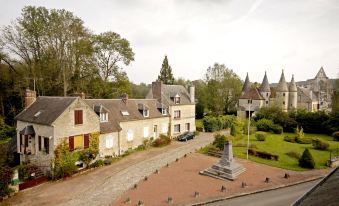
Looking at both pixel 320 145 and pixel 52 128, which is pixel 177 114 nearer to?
pixel 320 145

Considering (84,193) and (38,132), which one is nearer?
(84,193)

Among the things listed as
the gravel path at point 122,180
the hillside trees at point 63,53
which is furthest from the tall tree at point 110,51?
the gravel path at point 122,180

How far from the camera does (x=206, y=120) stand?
45.8 m

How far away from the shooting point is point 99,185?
2031cm

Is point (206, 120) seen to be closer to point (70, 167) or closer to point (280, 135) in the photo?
point (280, 135)

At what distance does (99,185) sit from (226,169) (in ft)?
35.6

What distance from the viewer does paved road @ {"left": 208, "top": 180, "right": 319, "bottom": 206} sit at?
55.3ft

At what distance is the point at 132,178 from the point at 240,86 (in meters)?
46.5

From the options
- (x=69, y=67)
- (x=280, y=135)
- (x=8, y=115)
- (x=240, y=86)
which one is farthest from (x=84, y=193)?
(x=240, y=86)

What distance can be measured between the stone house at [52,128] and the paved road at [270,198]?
14161 mm

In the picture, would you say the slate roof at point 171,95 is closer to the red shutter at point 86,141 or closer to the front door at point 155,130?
the front door at point 155,130

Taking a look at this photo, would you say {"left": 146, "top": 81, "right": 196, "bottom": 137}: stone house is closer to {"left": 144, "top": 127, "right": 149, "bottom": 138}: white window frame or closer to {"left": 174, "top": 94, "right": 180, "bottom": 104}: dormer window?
{"left": 174, "top": 94, "right": 180, "bottom": 104}: dormer window

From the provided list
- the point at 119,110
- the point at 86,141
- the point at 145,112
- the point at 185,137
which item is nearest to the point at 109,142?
the point at 86,141

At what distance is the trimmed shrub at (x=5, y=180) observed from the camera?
17688 millimetres
